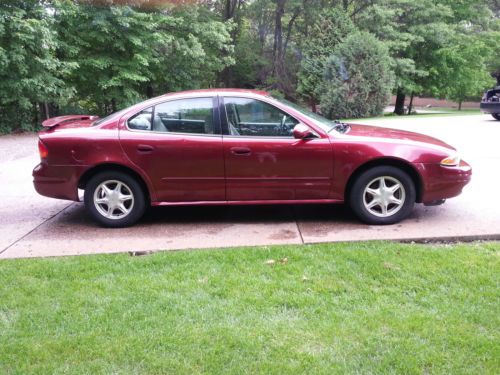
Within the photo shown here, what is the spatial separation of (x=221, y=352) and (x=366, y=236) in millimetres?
2428

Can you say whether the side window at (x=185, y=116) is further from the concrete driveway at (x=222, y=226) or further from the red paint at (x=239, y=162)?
the concrete driveway at (x=222, y=226)

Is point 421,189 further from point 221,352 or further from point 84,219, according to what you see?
point 84,219

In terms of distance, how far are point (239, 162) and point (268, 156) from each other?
0.32 m

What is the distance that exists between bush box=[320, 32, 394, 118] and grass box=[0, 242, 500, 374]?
17.4 metres

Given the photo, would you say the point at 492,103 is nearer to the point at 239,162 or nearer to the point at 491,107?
the point at 491,107

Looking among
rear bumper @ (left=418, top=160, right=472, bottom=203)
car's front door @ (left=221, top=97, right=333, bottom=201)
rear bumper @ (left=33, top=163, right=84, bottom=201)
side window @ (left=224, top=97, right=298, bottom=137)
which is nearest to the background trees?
rear bumper @ (left=33, top=163, right=84, bottom=201)

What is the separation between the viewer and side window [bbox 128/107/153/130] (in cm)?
518

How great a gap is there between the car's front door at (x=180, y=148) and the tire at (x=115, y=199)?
227 mm

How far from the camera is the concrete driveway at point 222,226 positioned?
4672mm

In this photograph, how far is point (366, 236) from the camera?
186 inches

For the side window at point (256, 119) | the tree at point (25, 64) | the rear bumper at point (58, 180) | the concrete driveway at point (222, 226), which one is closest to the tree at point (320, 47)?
the tree at point (25, 64)

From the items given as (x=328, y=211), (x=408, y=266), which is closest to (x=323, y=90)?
(x=328, y=211)

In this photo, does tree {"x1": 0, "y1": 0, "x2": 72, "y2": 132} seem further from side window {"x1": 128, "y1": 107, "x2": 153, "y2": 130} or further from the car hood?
the car hood

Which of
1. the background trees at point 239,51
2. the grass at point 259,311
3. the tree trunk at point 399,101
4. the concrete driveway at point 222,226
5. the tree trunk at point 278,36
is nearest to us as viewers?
the grass at point 259,311
